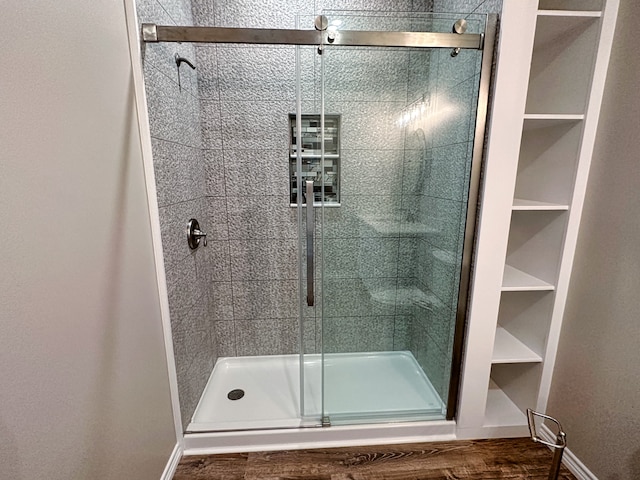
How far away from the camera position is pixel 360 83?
1.65m

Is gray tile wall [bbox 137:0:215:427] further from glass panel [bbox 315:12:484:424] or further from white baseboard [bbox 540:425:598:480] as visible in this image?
white baseboard [bbox 540:425:598:480]

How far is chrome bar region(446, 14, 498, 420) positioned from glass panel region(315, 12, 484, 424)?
55mm

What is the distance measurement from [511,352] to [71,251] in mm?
1950

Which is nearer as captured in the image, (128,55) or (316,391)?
(128,55)

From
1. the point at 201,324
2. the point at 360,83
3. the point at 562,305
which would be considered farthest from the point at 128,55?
the point at 562,305

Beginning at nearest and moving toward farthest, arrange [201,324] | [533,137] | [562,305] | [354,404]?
1. [562,305]
2. [533,137]
3. [354,404]
4. [201,324]

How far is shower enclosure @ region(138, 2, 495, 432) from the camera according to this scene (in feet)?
4.66

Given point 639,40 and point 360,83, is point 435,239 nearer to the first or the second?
point 360,83

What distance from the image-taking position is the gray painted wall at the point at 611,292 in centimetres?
116

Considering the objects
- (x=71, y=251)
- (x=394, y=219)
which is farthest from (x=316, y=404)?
(x=71, y=251)

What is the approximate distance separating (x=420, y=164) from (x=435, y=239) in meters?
0.45

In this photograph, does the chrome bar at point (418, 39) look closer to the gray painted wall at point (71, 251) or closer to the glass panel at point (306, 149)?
the glass panel at point (306, 149)

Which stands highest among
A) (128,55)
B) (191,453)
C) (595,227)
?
(128,55)

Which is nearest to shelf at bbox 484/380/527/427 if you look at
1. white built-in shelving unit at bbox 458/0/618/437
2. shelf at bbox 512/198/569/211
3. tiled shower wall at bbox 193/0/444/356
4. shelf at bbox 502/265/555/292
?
white built-in shelving unit at bbox 458/0/618/437
